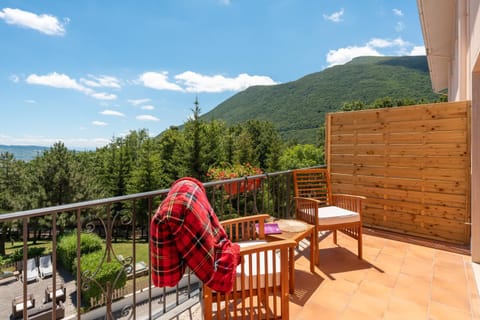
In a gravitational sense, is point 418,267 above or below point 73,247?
above

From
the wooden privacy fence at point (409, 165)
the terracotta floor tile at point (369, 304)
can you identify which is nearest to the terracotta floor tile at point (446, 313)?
the terracotta floor tile at point (369, 304)

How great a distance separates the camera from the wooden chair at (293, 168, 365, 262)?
267 cm

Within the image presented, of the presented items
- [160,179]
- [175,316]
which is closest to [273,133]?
[160,179]

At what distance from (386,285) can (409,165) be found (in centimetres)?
195

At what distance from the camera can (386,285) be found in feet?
7.67

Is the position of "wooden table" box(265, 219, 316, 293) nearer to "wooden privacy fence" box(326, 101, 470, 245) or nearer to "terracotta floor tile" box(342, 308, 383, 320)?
"terracotta floor tile" box(342, 308, 383, 320)

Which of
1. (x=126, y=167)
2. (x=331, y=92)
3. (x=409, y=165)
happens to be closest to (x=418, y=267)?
(x=409, y=165)

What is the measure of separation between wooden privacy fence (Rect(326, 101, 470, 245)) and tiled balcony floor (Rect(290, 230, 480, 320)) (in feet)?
1.78

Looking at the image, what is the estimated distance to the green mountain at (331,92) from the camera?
26.0m

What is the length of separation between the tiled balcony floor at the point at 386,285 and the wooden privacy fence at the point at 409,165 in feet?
1.78

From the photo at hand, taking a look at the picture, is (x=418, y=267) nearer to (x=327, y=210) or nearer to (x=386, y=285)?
(x=386, y=285)

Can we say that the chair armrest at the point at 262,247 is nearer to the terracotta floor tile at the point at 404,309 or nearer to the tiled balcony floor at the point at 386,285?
the tiled balcony floor at the point at 386,285

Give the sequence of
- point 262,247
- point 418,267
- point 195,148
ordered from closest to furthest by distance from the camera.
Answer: point 262,247
point 418,267
point 195,148

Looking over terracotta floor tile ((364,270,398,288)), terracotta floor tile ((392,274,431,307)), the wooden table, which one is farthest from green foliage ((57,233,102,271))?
terracotta floor tile ((392,274,431,307))
